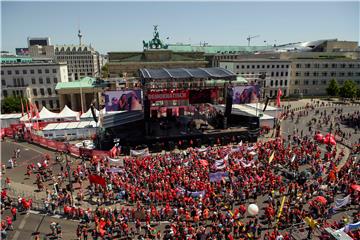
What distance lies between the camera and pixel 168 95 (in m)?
39.3

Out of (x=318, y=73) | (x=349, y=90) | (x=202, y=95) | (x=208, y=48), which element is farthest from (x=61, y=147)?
(x=208, y=48)

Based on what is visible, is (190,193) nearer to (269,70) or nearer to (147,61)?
(147,61)

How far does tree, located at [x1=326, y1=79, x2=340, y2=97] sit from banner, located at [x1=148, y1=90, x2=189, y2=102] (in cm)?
5662

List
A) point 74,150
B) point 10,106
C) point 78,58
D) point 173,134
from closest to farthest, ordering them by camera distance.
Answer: point 74,150, point 173,134, point 10,106, point 78,58

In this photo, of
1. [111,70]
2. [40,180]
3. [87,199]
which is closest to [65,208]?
[87,199]

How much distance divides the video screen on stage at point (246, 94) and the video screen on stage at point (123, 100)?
15.0 m

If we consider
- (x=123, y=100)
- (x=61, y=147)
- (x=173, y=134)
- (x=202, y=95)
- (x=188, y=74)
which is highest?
(x=188, y=74)

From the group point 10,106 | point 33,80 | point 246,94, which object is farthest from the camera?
point 33,80

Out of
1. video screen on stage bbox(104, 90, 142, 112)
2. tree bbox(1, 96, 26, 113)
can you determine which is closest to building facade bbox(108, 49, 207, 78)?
tree bbox(1, 96, 26, 113)

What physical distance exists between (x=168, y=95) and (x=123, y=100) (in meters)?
6.55

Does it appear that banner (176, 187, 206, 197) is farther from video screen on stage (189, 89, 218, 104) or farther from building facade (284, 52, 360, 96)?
building facade (284, 52, 360, 96)

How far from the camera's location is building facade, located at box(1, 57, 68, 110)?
2681 inches

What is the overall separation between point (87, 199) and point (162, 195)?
280 inches

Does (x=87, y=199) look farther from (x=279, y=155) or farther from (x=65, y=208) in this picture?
(x=279, y=155)
